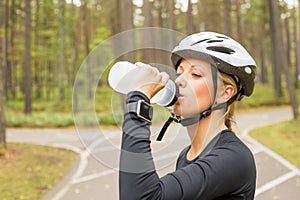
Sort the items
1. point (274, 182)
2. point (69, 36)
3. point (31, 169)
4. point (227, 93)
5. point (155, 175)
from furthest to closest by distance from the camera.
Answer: point (69, 36) → point (31, 169) → point (274, 182) → point (227, 93) → point (155, 175)

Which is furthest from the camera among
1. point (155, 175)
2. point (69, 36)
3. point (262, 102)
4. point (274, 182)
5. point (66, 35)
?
point (69, 36)

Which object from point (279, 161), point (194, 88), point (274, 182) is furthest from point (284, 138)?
point (194, 88)

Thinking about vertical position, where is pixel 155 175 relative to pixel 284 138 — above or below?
above

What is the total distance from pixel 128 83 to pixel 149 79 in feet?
0.28

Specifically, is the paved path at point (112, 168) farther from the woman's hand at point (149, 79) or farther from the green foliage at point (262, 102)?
the green foliage at point (262, 102)

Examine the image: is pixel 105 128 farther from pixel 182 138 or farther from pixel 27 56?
pixel 27 56

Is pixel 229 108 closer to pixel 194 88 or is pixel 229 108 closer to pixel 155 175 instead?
pixel 194 88

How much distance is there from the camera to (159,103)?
1.66m

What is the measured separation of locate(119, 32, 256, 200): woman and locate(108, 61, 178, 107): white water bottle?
31 millimetres

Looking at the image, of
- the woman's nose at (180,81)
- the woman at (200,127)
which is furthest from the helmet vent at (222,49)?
the woman's nose at (180,81)

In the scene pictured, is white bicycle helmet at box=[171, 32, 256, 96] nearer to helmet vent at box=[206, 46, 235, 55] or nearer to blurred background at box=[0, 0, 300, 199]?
helmet vent at box=[206, 46, 235, 55]

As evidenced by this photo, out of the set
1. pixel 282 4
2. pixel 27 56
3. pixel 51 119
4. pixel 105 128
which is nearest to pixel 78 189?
pixel 105 128

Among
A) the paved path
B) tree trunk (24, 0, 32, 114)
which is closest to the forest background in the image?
tree trunk (24, 0, 32, 114)

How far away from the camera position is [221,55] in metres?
1.77
